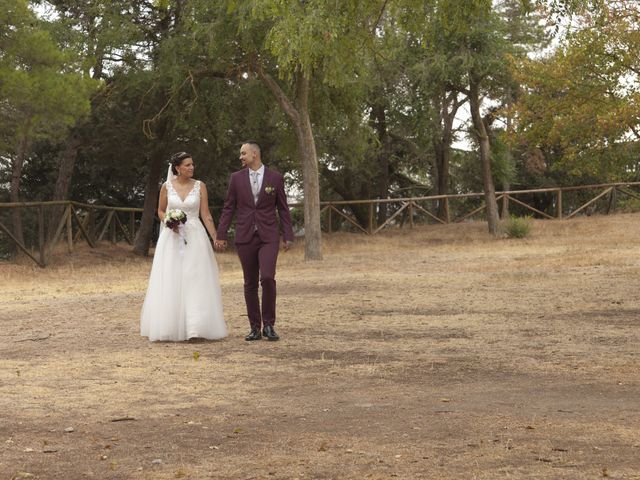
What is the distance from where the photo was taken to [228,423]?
7.28 m

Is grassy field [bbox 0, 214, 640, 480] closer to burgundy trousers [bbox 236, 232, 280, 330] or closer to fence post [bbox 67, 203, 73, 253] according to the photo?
burgundy trousers [bbox 236, 232, 280, 330]

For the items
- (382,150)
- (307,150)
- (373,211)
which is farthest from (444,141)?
(307,150)

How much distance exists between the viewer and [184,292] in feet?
38.9

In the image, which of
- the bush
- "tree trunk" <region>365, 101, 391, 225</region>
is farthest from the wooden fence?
the bush

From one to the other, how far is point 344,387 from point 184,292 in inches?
141

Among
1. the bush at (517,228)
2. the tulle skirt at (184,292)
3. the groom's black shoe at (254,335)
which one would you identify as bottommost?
the groom's black shoe at (254,335)

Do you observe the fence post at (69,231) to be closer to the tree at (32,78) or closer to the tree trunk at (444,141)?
the tree at (32,78)

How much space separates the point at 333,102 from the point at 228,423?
22976 mm

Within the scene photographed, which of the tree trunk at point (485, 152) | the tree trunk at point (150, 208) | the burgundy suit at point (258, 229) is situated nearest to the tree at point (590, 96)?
the tree trunk at point (485, 152)

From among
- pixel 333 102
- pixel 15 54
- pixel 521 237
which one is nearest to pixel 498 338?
pixel 15 54

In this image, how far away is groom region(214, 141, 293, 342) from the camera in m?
11.5

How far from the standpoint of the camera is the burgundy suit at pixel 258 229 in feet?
37.8

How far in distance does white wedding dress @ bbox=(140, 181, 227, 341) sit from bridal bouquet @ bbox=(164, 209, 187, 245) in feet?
0.14

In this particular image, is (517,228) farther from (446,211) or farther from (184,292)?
(184,292)
